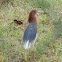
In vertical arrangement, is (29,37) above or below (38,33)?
above

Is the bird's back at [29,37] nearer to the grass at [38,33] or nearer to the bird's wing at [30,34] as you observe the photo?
the bird's wing at [30,34]

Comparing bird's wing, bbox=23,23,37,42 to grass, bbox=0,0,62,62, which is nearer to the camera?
bird's wing, bbox=23,23,37,42

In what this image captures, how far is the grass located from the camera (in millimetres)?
4016

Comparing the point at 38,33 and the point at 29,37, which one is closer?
the point at 29,37

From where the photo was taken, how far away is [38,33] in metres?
5.11

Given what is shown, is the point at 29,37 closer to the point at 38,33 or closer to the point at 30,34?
the point at 30,34

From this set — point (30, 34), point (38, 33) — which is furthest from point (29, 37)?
point (38, 33)

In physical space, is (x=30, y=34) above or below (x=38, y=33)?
above

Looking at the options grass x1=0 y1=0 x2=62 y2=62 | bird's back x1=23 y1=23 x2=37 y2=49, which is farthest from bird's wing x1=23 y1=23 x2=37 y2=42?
grass x1=0 y1=0 x2=62 y2=62

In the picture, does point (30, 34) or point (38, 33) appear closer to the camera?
point (30, 34)

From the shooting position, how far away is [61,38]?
189 inches

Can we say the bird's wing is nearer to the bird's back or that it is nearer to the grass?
the bird's back

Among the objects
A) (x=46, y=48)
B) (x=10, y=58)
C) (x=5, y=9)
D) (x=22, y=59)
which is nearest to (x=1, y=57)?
(x=10, y=58)

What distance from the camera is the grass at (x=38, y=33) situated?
13.2 ft
